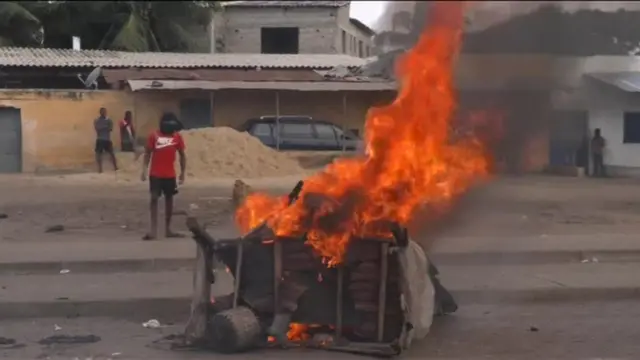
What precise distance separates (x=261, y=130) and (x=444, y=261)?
15793 mm

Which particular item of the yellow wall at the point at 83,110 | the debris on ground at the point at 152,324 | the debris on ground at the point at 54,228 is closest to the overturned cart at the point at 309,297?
the debris on ground at the point at 152,324

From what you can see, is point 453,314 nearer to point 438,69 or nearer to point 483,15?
point 438,69

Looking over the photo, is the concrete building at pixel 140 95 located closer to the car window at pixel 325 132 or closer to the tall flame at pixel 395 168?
the car window at pixel 325 132

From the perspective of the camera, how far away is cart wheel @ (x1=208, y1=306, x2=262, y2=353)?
674 cm

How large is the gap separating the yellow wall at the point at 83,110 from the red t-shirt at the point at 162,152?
13.7m

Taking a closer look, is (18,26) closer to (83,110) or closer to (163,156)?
(83,110)

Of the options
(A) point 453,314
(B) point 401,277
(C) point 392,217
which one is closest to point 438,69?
(C) point 392,217

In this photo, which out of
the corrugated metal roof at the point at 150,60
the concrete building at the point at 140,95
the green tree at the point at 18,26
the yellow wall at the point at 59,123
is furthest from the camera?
the green tree at the point at 18,26

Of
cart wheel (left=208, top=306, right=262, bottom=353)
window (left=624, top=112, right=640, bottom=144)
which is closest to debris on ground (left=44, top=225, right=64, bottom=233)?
cart wheel (left=208, top=306, right=262, bottom=353)

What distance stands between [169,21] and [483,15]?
28584 millimetres

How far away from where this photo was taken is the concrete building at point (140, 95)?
2631cm

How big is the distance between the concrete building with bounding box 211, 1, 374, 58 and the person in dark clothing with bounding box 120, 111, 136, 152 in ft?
36.9

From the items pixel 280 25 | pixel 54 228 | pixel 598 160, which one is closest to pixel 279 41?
pixel 280 25

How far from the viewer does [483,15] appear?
681 centimetres
